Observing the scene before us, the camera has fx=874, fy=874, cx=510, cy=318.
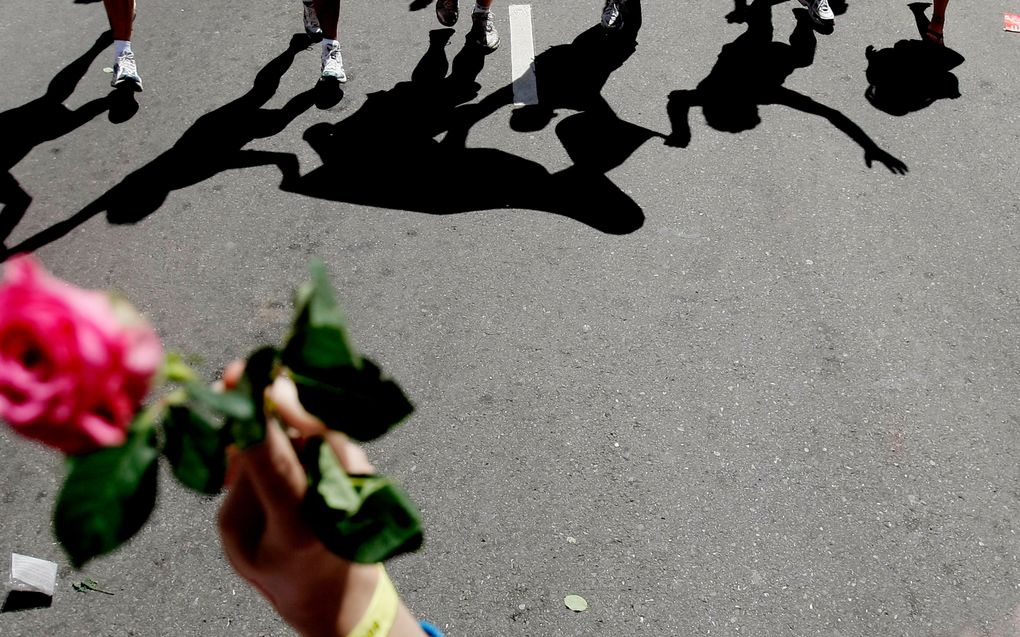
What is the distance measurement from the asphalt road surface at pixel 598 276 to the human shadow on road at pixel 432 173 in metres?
0.02

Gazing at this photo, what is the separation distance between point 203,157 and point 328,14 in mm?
1183

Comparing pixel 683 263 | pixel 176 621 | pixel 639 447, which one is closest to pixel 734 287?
pixel 683 263

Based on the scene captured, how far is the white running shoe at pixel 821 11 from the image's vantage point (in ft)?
19.5

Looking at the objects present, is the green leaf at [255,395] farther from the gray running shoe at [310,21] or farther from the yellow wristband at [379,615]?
the gray running shoe at [310,21]

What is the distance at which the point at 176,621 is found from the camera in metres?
2.98

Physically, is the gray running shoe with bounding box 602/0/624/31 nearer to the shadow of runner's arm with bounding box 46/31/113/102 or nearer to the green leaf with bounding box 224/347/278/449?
the shadow of runner's arm with bounding box 46/31/113/102

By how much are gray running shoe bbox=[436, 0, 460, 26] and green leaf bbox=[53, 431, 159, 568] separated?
5421 mm

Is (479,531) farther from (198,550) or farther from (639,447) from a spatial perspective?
(198,550)

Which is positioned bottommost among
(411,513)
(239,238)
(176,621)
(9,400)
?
(176,621)

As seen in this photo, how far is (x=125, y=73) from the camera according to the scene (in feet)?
17.3

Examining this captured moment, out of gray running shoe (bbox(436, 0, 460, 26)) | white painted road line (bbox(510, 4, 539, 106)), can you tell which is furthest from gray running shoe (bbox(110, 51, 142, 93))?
white painted road line (bbox(510, 4, 539, 106))

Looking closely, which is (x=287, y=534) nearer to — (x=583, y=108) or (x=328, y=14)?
(x=583, y=108)

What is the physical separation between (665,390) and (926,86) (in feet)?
10.6

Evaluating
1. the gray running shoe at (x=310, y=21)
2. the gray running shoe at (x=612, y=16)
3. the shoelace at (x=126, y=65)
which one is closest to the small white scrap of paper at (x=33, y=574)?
the shoelace at (x=126, y=65)
